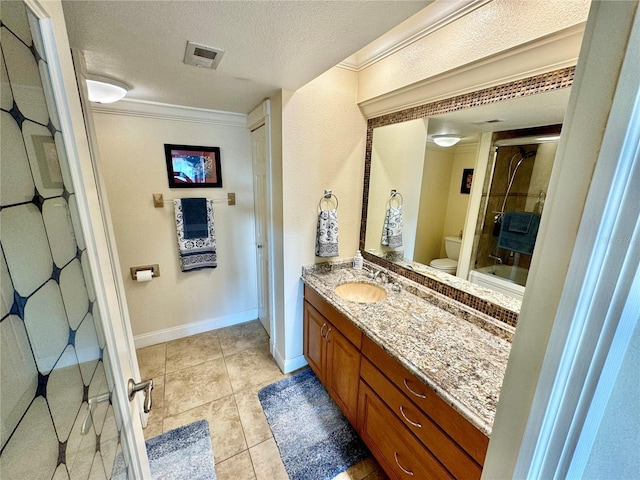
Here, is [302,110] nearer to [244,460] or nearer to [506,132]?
[506,132]

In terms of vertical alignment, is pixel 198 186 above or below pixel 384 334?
above

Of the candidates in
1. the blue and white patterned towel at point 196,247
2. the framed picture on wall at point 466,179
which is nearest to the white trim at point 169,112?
the blue and white patterned towel at point 196,247

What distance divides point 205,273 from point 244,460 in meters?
1.61

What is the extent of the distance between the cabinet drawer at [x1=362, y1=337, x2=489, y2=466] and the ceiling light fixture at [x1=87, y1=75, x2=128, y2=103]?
6.81 ft

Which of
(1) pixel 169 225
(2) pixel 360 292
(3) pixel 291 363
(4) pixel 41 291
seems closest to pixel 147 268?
(1) pixel 169 225

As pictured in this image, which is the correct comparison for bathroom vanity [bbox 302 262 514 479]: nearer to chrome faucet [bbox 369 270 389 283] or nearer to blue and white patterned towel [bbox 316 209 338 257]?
chrome faucet [bbox 369 270 389 283]

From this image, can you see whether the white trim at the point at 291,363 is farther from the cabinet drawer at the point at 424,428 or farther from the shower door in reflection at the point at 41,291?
the shower door in reflection at the point at 41,291

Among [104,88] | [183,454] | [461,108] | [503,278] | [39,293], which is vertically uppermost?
[104,88]

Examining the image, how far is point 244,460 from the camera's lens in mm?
1498

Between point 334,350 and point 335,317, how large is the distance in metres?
0.24

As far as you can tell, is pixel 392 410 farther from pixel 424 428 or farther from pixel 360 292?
pixel 360 292

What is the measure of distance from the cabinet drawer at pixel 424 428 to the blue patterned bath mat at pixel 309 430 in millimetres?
549

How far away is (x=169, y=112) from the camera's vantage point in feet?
6.93

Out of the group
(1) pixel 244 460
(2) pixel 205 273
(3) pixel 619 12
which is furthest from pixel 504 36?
(2) pixel 205 273
